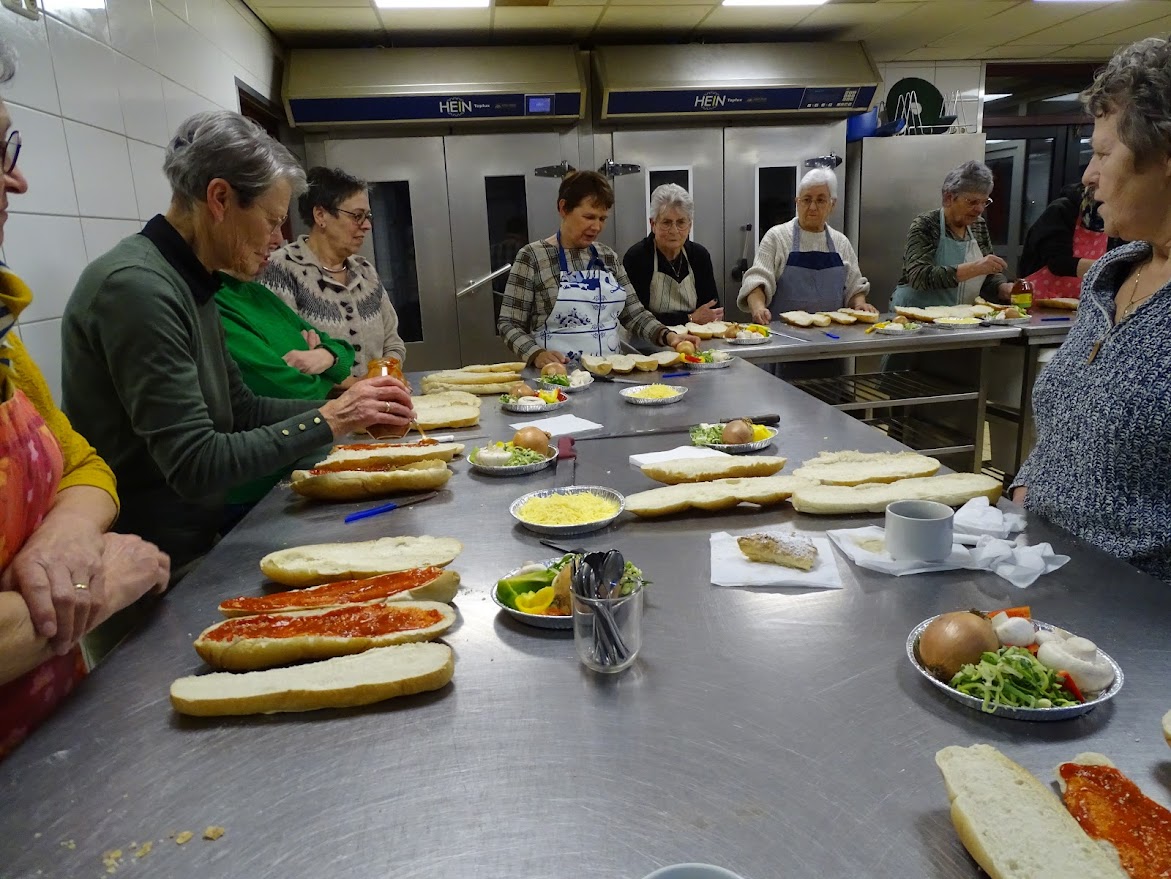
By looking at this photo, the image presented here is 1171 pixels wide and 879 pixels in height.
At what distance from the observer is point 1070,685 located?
1.08 metres

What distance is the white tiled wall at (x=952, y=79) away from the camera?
7.55 meters

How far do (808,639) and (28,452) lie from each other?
1492 millimetres

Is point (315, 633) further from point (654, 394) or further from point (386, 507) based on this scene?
point (654, 394)

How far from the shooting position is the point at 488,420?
3.08 m

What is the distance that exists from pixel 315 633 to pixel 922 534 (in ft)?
3.91

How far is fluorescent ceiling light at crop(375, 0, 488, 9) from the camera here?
5.22 meters

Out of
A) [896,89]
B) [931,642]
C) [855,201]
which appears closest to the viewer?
[931,642]

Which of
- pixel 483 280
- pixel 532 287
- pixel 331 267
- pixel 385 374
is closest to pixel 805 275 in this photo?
pixel 532 287

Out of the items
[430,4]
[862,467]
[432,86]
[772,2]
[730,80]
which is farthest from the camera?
[730,80]

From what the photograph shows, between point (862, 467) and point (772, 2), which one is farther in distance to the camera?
point (772, 2)

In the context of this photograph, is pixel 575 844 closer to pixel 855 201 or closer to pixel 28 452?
pixel 28 452

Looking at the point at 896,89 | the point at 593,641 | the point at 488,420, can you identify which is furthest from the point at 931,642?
the point at 896,89

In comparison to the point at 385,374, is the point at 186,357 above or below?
above

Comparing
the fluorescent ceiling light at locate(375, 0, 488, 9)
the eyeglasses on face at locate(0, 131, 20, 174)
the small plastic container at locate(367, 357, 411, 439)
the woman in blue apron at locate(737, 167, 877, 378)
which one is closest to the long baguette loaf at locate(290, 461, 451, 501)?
the small plastic container at locate(367, 357, 411, 439)
